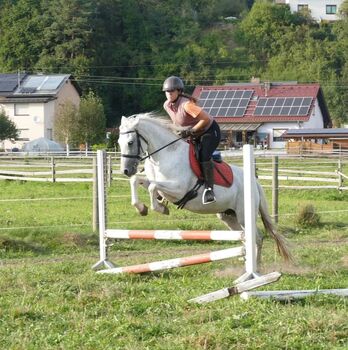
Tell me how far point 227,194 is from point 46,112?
58977 millimetres

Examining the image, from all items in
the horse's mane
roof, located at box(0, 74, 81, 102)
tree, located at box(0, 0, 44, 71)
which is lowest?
the horse's mane

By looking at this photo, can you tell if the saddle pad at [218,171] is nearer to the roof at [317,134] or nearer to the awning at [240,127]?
the roof at [317,134]

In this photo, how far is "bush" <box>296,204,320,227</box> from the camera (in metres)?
17.6

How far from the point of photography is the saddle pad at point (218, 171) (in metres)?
11.0

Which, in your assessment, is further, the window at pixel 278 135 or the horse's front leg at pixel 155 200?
the window at pixel 278 135

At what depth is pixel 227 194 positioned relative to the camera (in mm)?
11242

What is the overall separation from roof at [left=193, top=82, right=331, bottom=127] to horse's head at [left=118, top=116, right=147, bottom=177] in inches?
2433

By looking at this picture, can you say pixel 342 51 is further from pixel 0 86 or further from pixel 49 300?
pixel 49 300

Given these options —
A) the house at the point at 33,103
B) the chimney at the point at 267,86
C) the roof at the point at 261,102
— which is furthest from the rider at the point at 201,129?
the chimney at the point at 267,86

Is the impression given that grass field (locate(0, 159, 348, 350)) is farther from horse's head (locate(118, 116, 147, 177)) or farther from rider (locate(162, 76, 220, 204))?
horse's head (locate(118, 116, 147, 177))

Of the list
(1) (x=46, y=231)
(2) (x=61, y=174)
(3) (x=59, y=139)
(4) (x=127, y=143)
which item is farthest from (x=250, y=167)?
(3) (x=59, y=139)

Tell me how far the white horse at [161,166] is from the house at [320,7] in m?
111

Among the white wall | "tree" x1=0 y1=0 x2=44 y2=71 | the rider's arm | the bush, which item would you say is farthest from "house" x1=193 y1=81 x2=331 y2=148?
the rider's arm

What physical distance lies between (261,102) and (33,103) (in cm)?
1791
